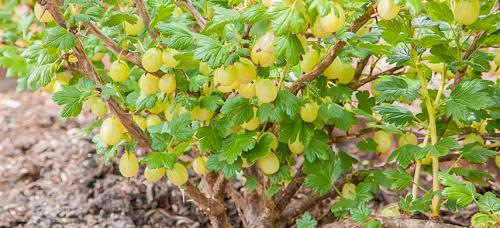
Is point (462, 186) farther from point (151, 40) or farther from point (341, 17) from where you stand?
point (151, 40)

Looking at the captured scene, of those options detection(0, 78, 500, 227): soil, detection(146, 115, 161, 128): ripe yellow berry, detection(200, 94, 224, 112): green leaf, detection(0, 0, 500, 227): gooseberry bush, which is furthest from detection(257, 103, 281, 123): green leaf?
detection(0, 78, 500, 227): soil

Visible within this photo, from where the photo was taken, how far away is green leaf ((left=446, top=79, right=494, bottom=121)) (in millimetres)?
1028

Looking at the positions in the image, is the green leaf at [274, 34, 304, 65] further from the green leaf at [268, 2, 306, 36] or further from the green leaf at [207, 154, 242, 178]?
the green leaf at [207, 154, 242, 178]

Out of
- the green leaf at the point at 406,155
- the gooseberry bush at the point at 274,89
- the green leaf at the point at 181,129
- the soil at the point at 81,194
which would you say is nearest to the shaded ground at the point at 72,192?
the soil at the point at 81,194

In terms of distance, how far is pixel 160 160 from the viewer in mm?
1108

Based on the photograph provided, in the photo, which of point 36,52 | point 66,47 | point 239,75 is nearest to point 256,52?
point 239,75

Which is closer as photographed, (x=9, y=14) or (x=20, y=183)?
(x=9, y=14)

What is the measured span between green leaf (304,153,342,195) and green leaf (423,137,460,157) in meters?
0.27

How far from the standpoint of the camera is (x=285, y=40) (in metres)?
0.84

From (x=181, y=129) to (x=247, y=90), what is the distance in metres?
0.16

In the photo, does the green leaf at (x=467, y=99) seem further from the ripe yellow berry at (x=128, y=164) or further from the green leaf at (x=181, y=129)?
the ripe yellow berry at (x=128, y=164)

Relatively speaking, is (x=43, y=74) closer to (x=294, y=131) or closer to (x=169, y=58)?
(x=169, y=58)

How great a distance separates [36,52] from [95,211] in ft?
2.41

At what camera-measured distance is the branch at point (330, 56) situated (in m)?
0.96
